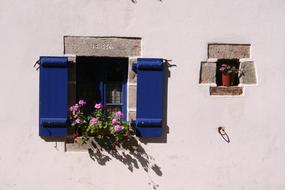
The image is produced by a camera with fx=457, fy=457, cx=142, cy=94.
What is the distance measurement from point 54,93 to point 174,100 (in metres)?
1.42

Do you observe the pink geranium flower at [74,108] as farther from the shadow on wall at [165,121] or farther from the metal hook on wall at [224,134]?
the metal hook on wall at [224,134]

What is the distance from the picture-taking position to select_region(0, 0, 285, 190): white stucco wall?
5.29 metres

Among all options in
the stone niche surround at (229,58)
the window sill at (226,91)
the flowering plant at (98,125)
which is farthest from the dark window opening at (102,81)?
the window sill at (226,91)

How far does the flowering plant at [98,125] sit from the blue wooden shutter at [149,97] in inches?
7.7

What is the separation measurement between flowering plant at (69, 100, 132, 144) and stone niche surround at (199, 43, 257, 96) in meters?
1.11

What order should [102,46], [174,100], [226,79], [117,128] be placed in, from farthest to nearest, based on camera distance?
[226,79]
[174,100]
[102,46]
[117,128]

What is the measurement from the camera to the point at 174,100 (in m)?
5.50

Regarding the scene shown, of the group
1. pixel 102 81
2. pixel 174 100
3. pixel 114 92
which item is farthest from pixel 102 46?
pixel 174 100

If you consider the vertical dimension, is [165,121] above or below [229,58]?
below

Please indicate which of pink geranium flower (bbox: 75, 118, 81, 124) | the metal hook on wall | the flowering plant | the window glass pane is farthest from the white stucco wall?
the window glass pane

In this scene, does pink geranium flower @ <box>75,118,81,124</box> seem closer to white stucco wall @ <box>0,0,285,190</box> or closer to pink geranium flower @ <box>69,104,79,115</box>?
pink geranium flower @ <box>69,104,79,115</box>

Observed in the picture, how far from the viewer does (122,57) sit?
544cm

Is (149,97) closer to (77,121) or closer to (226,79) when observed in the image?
(77,121)

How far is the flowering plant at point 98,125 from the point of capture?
5.23m
